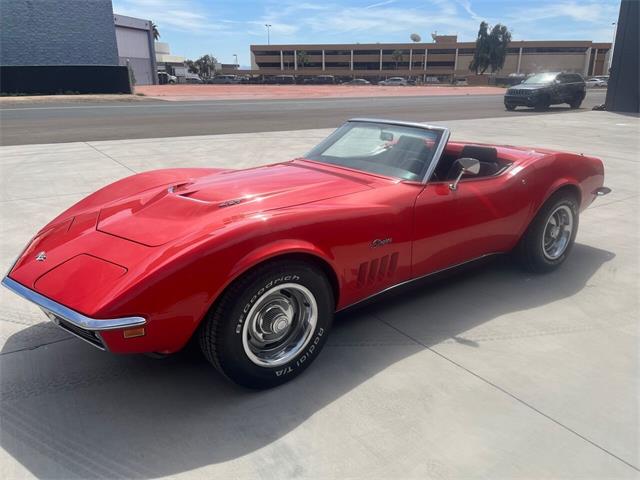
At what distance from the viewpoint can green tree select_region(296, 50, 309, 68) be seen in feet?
368

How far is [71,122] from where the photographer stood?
1542 centimetres

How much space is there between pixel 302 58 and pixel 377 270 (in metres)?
117

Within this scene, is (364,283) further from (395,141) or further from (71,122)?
(71,122)

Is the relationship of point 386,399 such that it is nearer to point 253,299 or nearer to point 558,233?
point 253,299

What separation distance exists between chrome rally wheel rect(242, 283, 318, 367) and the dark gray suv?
2213 cm

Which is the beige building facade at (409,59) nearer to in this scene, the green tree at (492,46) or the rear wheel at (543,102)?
the green tree at (492,46)

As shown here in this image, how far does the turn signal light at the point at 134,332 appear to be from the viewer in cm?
212

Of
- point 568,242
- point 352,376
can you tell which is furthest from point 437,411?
point 568,242

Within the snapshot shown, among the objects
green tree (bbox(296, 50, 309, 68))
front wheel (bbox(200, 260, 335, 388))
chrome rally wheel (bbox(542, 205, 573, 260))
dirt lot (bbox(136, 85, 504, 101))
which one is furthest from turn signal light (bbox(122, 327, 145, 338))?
green tree (bbox(296, 50, 309, 68))

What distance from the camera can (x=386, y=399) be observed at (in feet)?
8.43

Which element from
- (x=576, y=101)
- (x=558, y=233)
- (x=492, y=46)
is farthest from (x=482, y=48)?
(x=558, y=233)

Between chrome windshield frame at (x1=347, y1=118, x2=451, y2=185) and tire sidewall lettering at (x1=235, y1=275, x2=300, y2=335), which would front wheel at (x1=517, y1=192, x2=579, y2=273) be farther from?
tire sidewall lettering at (x1=235, y1=275, x2=300, y2=335)

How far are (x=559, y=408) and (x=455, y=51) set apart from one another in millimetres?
117656

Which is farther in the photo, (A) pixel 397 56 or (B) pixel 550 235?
(A) pixel 397 56
